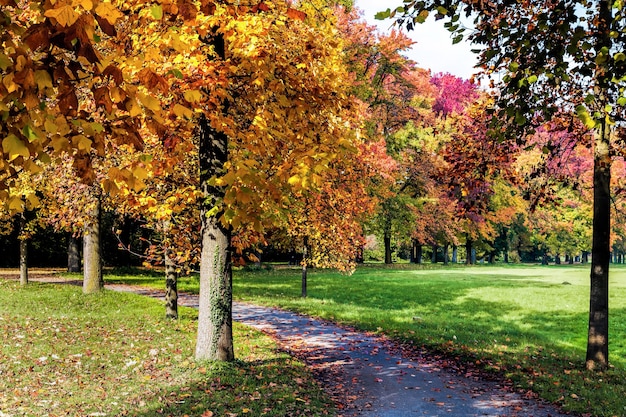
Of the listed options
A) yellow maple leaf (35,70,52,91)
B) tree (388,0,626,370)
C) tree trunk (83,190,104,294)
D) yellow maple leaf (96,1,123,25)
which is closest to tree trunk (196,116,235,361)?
tree (388,0,626,370)

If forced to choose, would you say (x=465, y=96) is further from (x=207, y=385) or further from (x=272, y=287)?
(x=207, y=385)

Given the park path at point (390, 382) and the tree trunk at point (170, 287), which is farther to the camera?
the tree trunk at point (170, 287)

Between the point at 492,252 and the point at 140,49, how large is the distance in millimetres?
66077

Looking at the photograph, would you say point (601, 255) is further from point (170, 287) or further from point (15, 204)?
point (170, 287)

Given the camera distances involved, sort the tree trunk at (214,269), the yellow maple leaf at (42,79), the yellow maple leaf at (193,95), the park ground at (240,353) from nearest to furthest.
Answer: the yellow maple leaf at (42,79) < the yellow maple leaf at (193,95) < the park ground at (240,353) < the tree trunk at (214,269)

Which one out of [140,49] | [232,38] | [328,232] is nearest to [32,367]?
[140,49]

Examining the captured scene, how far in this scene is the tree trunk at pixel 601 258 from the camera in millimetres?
9289

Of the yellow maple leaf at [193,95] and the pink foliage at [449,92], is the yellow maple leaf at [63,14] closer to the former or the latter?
the yellow maple leaf at [193,95]

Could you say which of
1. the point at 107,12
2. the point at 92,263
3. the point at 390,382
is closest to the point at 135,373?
the point at 390,382

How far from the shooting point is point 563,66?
16.8ft

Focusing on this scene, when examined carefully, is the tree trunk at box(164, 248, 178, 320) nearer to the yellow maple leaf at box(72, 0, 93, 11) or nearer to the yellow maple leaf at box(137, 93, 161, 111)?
the yellow maple leaf at box(137, 93, 161, 111)

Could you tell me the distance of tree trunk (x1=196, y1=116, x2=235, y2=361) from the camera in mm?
8398

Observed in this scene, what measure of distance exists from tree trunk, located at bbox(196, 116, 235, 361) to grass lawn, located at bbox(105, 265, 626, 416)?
502 cm

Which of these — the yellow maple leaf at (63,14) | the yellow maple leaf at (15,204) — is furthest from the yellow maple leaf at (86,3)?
the yellow maple leaf at (15,204)
